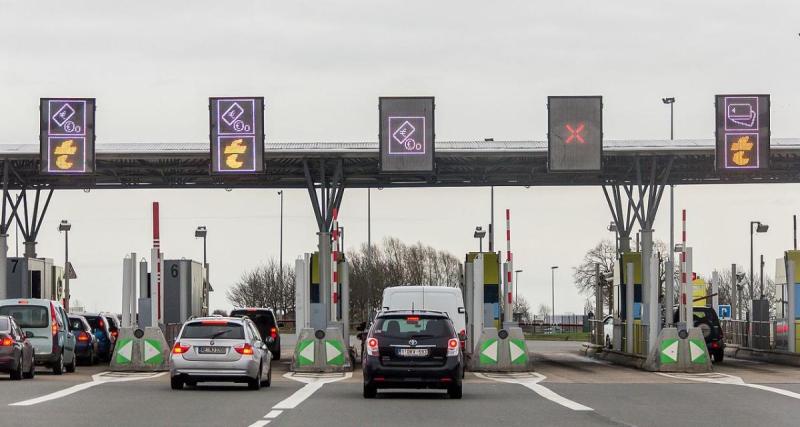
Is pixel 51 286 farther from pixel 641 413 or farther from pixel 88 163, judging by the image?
pixel 641 413

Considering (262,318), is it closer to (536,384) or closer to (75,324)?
(75,324)

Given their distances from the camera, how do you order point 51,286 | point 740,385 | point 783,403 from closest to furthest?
point 783,403, point 740,385, point 51,286

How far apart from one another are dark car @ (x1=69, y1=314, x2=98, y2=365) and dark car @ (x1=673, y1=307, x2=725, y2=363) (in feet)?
51.3

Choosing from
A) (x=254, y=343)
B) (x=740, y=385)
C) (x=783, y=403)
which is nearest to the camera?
(x=783, y=403)

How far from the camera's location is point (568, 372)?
36.2 meters

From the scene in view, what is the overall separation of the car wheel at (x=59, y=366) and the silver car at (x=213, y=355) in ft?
23.7

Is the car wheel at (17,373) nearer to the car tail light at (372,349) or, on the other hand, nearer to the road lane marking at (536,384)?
the car tail light at (372,349)

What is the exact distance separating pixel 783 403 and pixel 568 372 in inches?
523

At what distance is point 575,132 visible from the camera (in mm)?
38594

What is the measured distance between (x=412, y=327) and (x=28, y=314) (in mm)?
11802

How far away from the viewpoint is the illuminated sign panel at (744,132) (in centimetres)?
3903

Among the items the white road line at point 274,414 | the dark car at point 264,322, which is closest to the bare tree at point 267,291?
the dark car at point 264,322

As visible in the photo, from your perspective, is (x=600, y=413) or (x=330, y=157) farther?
(x=330, y=157)

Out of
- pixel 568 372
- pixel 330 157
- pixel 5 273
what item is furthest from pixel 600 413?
pixel 5 273
